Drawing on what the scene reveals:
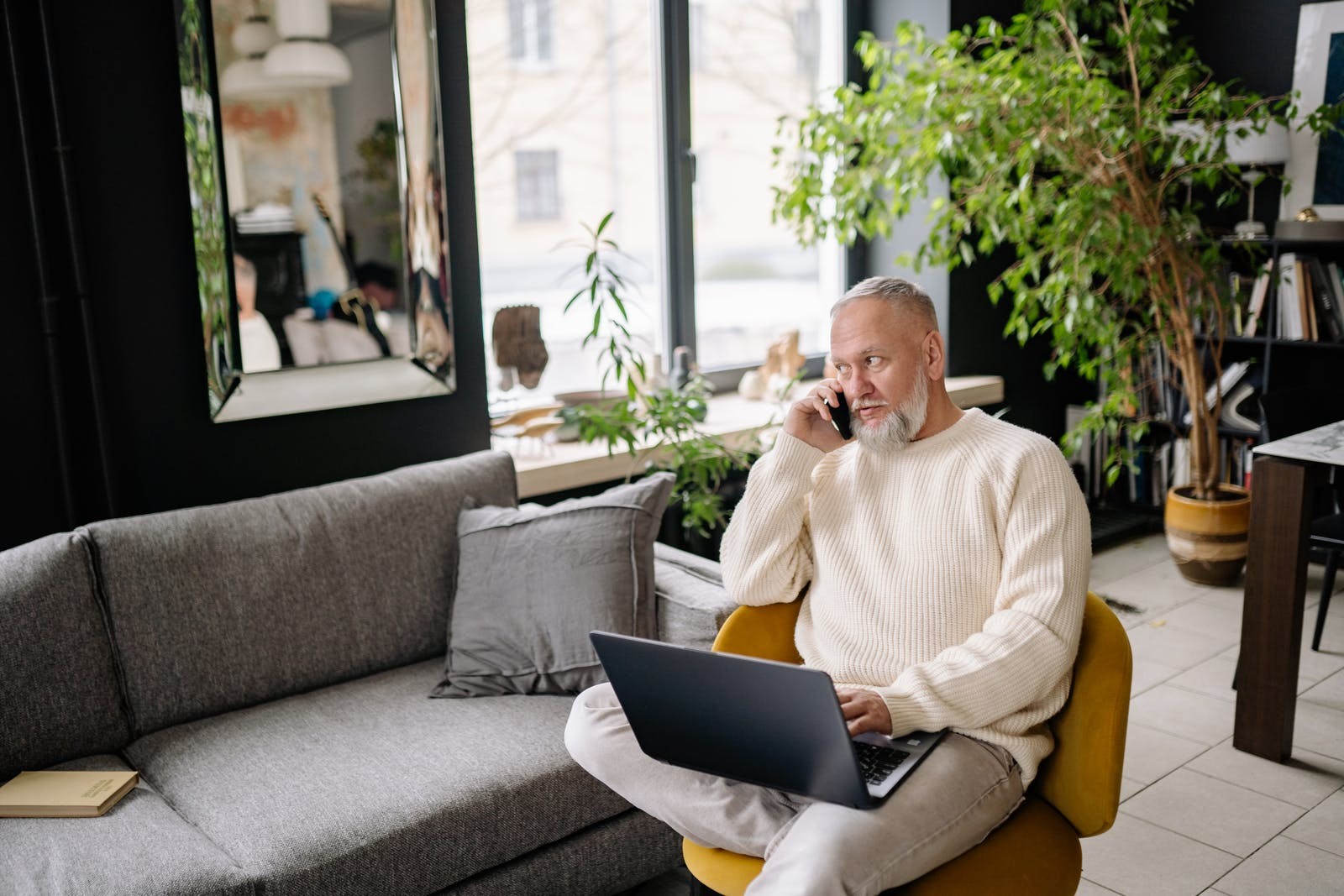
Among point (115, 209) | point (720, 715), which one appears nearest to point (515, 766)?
point (720, 715)

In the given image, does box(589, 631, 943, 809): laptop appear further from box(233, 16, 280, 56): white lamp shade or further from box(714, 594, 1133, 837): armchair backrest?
box(233, 16, 280, 56): white lamp shade

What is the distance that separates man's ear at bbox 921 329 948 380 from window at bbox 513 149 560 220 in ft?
7.12

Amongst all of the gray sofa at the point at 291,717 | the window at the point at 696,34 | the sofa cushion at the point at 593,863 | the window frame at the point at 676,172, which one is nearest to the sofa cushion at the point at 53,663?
the gray sofa at the point at 291,717

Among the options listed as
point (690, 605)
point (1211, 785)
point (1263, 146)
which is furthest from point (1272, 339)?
point (690, 605)

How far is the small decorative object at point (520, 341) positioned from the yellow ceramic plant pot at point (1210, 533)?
7.70 ft

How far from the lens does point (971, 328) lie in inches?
193

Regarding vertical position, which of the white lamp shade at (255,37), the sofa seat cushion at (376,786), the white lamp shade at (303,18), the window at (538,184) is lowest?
the sofa seat cushion at (376,786)

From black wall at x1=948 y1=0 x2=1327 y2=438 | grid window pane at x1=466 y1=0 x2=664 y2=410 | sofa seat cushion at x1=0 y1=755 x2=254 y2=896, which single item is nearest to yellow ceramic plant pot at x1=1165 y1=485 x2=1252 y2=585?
black wall at x1=948 y1=0 x2=1327 y2=438

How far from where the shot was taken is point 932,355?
199 centimetres

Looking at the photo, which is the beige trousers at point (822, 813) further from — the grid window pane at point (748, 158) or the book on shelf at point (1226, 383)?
the book on shelf at point (1226, 383)

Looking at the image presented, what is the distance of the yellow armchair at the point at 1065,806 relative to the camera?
169cm

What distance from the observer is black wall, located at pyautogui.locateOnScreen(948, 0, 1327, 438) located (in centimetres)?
465

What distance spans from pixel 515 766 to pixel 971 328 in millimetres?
3244

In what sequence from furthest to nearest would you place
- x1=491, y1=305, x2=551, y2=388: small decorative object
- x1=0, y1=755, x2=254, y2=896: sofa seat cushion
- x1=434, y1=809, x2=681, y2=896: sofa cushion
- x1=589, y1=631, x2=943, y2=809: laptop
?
x1=491, y1=305, x2=551, y2=388: small decorative object
x1=434, y1=809, x2=681, y2=896: sofa cushion
x1=0, y1=755, x2=254, y2=896: sofa seat cushion
x1=589, y1=631, x2=943, y2=809: laptop
